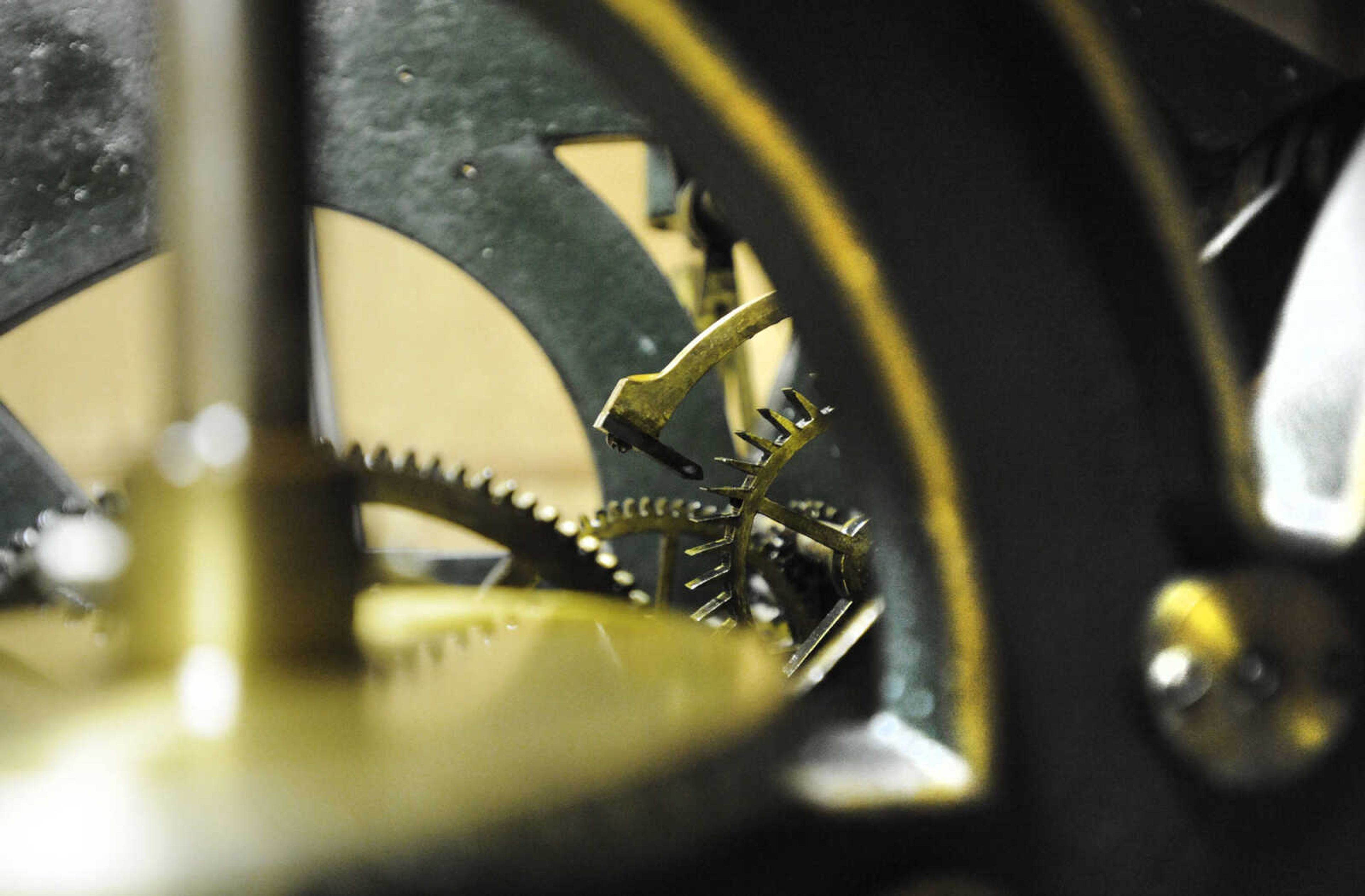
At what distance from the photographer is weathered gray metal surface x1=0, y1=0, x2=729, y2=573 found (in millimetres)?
2008

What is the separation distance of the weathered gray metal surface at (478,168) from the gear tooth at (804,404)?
1.00 metres

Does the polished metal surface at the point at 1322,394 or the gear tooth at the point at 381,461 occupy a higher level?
the gear tooth at the point at 381,461

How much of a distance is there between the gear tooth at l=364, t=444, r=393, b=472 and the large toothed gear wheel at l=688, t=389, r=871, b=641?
12.6 inches

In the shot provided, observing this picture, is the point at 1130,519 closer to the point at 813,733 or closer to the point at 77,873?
the point at 813,733

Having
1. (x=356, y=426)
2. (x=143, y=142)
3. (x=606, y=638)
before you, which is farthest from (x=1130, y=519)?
(x=356, y=426)

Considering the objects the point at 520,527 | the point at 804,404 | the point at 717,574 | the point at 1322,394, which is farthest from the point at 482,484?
the point at 1322,394

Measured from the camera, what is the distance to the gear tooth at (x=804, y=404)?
97cm

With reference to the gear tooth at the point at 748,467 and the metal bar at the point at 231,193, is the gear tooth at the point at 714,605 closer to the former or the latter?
the gear tooth at the point at 748,467

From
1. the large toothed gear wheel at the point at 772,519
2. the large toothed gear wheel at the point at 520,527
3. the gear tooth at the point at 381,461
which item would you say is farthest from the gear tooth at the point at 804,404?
the gear tooth at the point at 381,461

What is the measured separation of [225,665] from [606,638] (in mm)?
100

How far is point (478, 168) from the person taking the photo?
2104 mm

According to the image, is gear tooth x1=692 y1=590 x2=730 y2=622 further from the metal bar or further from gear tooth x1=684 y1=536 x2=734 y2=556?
the metal bar

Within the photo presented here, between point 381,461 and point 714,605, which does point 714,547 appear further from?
point 381,461

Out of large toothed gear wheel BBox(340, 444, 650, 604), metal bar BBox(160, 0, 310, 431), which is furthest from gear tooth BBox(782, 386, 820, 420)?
metal bar BBox(160, 0, 310, 431)
